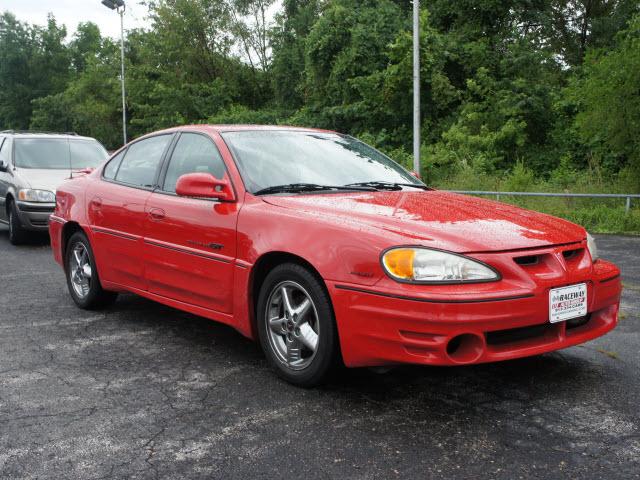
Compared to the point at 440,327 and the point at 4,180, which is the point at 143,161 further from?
the point at 4,180

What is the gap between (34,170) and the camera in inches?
436

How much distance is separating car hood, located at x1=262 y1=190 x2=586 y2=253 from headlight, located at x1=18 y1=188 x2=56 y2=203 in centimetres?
724

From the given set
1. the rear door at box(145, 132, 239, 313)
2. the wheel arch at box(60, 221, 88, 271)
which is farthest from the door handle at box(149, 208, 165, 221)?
the wheel arch at box(60, 221, 88, 271)

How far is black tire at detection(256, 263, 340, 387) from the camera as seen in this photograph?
12.2 ft

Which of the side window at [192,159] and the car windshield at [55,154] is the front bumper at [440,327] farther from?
the car windshield at [55,154]

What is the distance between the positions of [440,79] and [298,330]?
22.4 m

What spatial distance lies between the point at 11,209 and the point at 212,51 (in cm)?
3424

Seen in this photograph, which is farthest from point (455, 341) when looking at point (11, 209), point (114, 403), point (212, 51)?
point (212, 51)

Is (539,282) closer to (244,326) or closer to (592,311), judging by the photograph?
(592,311)

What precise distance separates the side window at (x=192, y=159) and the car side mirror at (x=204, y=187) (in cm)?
26

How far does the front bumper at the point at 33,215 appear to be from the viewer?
34.1ft

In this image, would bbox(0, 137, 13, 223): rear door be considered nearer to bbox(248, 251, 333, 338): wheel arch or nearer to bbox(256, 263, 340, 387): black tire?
bbox(248, 251, 333, 338): wheel arch

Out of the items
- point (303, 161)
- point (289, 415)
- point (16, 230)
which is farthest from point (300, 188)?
point (16, 230)

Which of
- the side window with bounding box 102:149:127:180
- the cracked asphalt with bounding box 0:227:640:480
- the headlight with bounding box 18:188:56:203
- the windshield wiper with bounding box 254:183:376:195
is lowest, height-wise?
the cracked asphalt with bounding box 0:227:640:480
